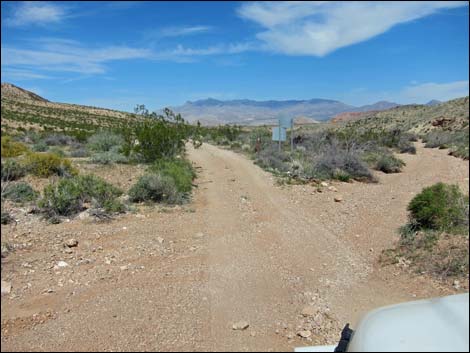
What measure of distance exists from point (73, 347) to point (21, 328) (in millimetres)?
1156

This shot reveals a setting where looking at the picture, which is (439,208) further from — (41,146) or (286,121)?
(286,121)

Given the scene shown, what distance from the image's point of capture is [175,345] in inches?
99.0

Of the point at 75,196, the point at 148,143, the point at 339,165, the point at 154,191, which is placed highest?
the point at 148,143

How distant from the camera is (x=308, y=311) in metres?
3.79

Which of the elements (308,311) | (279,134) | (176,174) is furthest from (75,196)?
(279,134)

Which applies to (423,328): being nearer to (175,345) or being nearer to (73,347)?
(175,345)

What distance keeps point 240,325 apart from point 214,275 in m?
2.30

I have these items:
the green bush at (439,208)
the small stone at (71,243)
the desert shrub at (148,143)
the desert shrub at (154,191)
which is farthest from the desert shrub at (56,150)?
the green bush at (439,208)

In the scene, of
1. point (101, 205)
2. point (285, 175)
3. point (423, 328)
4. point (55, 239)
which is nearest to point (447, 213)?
point (423, 328)

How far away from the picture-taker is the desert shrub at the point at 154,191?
1041 cm

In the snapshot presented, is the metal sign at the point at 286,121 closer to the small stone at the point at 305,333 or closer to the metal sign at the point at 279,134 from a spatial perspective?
the metal sign at the point at 279,134

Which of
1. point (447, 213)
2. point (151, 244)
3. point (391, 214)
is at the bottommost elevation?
point (151, 244)

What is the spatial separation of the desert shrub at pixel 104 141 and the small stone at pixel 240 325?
9.57 metres

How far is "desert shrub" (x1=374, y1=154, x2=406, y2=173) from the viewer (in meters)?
9.34
